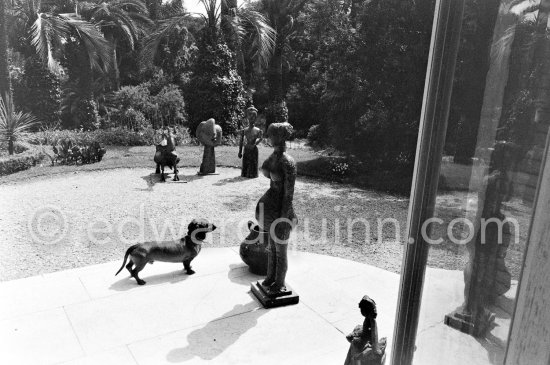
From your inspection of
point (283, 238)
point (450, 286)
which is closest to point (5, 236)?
point (283, 238)

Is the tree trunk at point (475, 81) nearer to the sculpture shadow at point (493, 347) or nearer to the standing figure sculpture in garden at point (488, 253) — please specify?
the standing figure sculpture in garden at point (488, 253)

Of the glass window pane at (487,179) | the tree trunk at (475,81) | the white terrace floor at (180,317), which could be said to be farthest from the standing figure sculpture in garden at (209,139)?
the tree trunk at (475,81)

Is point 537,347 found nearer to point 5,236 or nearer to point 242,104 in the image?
point 5,236

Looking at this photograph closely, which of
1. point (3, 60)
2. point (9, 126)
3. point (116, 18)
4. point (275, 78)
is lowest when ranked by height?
point (9, 126)

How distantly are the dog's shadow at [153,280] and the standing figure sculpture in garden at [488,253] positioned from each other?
13.3 ft

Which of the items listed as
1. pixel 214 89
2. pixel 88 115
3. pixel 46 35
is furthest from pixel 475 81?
pixel 88 115

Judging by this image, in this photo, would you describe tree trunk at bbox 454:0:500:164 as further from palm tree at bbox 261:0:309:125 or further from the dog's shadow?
palm tree at bbox 261:0:309:125

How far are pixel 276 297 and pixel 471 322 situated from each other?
325cm

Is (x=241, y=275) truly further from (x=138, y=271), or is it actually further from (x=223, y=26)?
(x=223, y=26)

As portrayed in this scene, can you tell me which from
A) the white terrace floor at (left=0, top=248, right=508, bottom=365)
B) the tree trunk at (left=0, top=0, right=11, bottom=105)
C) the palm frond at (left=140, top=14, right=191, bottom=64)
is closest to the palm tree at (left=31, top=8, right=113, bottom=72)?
the tree trunk at (left=0, top=0, right=11, bottom=105)

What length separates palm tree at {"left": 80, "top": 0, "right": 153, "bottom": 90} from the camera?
2384 centimetres

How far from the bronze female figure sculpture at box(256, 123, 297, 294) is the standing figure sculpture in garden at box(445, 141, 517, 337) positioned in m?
2.87

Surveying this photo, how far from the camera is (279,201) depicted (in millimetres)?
4418

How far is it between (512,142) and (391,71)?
12.3m
